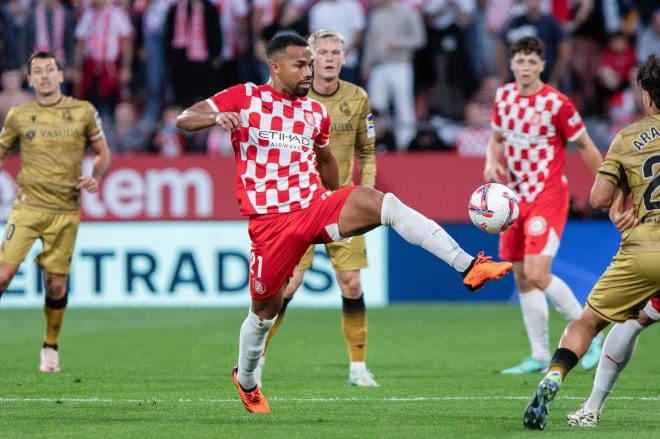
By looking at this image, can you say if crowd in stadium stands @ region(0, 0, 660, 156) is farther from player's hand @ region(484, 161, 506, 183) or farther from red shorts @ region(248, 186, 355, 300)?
red shorts @ region(248, 186, 355, 300)

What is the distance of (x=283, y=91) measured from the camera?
26.3 ft

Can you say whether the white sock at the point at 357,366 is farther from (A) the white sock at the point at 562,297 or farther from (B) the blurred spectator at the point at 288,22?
(B) the blurred spectator at the point at 288,22

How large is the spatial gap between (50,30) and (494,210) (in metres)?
12.4

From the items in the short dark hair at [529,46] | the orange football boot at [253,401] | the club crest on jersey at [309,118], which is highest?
the short dark hair at [529,46]

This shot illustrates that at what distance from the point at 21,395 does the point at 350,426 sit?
284cm

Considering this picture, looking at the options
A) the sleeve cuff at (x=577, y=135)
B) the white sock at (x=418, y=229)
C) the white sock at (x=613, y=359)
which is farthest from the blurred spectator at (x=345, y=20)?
the white sock at (x=613, y=359)

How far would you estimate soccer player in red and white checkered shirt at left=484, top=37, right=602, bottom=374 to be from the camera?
1098cm

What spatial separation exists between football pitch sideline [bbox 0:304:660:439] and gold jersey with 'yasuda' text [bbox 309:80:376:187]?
1.67 m

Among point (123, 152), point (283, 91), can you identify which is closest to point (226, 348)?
point (283, 91)

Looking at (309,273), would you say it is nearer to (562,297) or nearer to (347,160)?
(562,297)

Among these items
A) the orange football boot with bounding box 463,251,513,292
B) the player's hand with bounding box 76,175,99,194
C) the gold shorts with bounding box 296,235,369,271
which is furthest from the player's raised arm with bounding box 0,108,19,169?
the orange football boot with bounding box 463,251,513,292

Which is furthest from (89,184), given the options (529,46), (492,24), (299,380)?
(492,24)

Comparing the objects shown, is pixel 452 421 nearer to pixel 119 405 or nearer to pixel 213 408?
pixel 213 408

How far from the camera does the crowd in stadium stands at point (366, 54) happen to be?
18.3m
